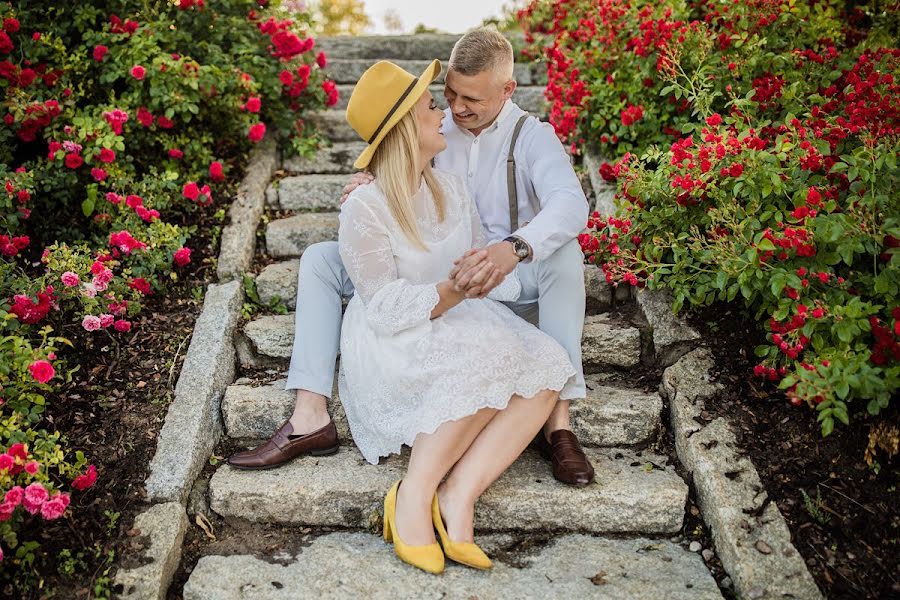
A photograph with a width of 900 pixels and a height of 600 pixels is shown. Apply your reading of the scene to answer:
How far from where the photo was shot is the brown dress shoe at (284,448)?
2721 mm

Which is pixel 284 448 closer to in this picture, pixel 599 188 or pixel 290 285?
pixel 290 285

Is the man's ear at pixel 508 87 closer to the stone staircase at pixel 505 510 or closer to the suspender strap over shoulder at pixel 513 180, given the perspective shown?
the suspender strap over shoulder at pixel 513 180

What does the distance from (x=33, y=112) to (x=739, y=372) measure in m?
3.37

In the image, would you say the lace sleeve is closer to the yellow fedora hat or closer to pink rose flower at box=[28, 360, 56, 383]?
the yellow fedora hat

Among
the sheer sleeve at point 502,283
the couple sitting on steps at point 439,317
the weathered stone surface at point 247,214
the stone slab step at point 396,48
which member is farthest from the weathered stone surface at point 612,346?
the stone slab step at point 396,48

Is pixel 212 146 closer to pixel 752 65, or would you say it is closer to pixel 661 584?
pixel 752 65

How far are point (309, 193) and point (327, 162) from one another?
40 cm

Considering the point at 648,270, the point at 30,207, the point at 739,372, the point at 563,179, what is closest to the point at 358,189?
the point at 563,179

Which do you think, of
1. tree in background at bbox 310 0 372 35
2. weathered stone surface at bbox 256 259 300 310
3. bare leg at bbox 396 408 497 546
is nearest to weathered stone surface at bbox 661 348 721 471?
bare leg at bbox 396 408 497 546

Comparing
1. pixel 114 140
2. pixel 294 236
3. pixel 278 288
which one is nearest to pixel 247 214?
pixel 294 236

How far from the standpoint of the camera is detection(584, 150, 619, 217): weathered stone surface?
12.4ft

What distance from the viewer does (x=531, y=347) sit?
2.68 meters

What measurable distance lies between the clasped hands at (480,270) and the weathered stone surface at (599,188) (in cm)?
125

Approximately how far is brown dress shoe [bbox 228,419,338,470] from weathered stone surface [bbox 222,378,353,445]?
0.11m
